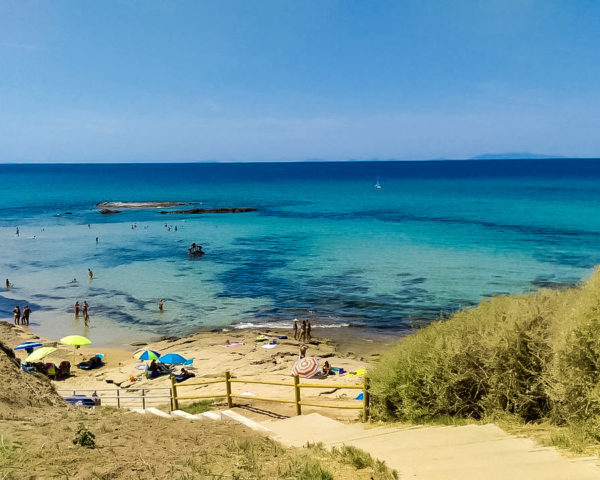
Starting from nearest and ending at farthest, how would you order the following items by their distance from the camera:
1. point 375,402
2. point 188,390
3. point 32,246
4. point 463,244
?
1. point 375,402
2. point 188,390
3. point 463,244
4. point 32,246

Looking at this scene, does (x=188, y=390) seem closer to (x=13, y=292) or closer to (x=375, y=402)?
(x=375, y=402)

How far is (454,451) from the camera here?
25.2 feet

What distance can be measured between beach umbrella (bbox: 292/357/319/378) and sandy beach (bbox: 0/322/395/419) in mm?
493

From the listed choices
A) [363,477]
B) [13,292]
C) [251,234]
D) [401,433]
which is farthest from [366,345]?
[251,234]

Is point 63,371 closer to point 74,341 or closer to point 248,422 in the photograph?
point 74,341

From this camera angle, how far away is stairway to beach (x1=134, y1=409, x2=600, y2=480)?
667 cm

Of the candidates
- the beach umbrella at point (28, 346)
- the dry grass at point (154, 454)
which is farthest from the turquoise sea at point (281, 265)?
the dry grass at point (154, 454)

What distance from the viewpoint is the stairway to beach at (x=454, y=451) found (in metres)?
6.67

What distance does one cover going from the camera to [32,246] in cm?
5538

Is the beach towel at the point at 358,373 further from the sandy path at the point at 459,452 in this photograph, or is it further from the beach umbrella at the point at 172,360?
the sandy path at the point at 459,452

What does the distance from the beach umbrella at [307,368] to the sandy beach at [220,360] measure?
19.4 inches

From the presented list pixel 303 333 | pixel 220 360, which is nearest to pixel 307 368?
pixel 220 360

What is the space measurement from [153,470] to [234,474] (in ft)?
3.78

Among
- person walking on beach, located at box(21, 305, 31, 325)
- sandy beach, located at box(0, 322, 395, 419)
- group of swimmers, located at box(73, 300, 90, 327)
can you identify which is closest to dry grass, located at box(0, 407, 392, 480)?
sandy beach, located at box(0, 322, 395, 419)
